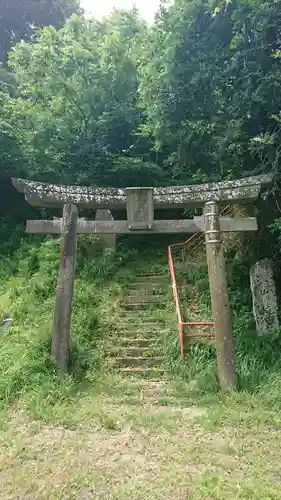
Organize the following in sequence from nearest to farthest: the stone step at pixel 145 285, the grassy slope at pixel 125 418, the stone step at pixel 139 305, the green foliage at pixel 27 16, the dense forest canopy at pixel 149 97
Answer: the grassy slope at pixel 125 418
the dense forest canopy at pixel 149 97
the stone step at pixel 139 305
the stone step at pixel 145 285
the green foliage at pixel 27 16

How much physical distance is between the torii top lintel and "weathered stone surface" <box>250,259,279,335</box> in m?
1.65

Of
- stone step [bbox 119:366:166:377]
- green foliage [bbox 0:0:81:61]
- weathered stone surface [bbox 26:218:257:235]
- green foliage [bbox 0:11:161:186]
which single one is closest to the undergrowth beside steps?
stone step [bbox 119:366:166:377]

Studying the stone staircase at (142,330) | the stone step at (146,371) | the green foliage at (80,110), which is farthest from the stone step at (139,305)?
the green foliage at (80,110)

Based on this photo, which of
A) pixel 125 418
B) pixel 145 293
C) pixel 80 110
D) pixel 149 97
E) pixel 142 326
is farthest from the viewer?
pixel 80 110

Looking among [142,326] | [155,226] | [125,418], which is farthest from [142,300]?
[125,418]

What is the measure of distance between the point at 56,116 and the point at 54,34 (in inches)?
95.0

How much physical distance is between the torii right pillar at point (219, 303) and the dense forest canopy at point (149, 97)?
1.36 metres

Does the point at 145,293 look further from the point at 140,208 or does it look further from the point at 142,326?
the point at 140,208

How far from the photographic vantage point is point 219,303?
626cm

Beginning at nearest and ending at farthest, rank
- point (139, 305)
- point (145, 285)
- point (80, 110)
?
1. point (139, 305)
2. point (145, 285)
3. point (80, 110)

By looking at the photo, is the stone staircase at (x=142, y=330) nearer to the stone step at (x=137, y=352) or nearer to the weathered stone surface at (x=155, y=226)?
the stone step at (x=137, y=352)

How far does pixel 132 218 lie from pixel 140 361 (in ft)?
8.55

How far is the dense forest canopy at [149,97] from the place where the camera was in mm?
6887

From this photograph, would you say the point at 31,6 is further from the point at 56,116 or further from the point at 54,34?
the point at 56,116
